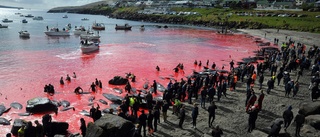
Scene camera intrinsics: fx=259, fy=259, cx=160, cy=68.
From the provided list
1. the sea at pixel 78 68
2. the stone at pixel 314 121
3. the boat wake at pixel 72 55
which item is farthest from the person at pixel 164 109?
the boat wake at pixel 72 55

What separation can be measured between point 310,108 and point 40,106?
22.9 meters

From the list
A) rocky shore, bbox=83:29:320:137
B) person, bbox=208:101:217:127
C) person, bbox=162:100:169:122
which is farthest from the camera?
person, bbox=162:100:169:122

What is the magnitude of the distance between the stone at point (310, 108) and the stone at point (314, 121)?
3.15 ft

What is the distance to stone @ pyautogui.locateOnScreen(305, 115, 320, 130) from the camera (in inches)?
692

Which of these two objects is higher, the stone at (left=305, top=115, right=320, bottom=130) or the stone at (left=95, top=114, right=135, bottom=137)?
the stone at (left=95, top=114, right=135, bottom=137)

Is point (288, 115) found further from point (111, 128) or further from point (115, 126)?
point (111, 128)

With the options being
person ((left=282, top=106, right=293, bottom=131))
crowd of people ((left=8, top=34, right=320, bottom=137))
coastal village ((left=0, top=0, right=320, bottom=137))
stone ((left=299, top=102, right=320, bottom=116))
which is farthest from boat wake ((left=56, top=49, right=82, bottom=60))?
person ((left=282, top=106, right=293, bottom=131))

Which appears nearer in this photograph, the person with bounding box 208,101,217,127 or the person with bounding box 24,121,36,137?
Answer: the person with bounding box 24,121,36,137

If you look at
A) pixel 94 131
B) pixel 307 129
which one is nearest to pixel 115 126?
pixel 94 131

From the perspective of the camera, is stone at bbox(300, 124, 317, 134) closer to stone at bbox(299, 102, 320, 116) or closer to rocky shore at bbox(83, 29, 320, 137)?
rocky shore at bbox(83, 29, 320, 137)

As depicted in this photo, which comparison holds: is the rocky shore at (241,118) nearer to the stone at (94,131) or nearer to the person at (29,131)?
the stone at (94,131)

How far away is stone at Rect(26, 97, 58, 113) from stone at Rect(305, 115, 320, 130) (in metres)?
20.7

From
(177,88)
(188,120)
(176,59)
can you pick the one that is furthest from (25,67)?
(188,120)

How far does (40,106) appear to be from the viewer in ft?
78.6
